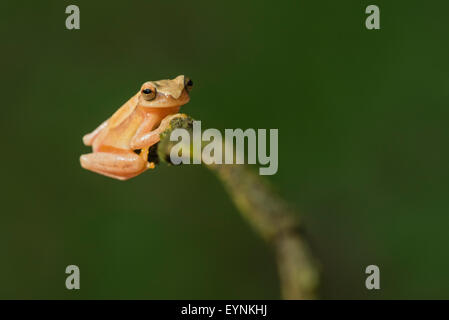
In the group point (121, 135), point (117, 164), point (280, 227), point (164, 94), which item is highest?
point (164, 94)

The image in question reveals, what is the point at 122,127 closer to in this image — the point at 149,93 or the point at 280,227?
the point at 149,93

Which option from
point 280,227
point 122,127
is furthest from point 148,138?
point 280,227

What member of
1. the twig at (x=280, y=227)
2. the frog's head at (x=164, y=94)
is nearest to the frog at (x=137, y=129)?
the frog's head at (x=164, y=94)

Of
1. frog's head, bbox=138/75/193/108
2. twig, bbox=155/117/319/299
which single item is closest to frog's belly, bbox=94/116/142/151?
frog's head, bbox=138/75/193/108

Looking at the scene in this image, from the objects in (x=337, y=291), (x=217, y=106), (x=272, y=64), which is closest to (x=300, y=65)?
(x=272, y=64)

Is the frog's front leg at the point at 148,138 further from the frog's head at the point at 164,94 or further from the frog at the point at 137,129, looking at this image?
the frog's head at the point at 164,94

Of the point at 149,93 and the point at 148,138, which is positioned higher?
the point at 149,93

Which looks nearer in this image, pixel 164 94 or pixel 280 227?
pixel 280 227

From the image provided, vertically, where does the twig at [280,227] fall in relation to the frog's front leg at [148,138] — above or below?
below
